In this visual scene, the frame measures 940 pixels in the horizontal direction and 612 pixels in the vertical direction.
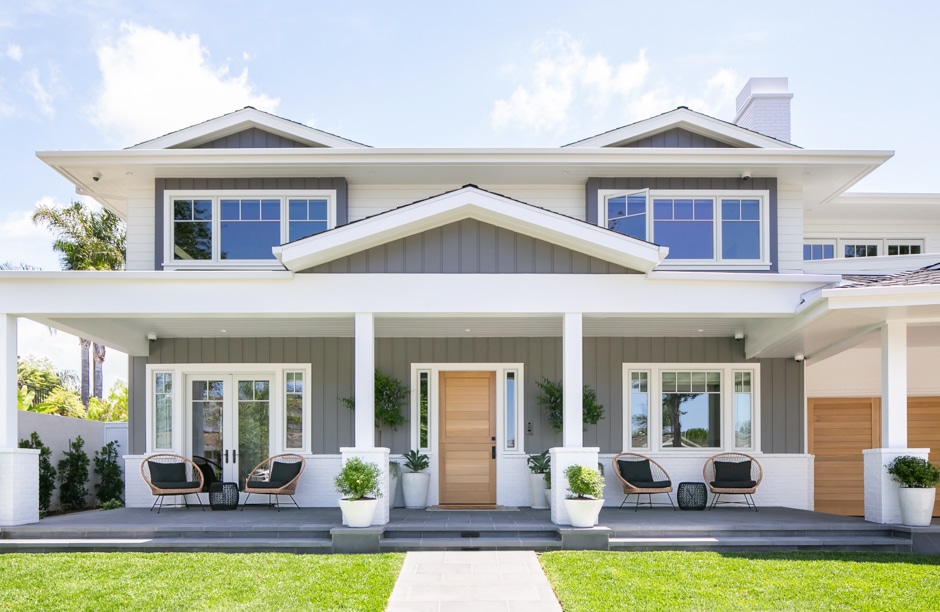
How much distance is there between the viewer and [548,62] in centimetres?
1482

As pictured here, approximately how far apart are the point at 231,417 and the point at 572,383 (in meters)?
5.55

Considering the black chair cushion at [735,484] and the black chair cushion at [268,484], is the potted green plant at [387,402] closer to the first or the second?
the black chair cushion at [268,484]

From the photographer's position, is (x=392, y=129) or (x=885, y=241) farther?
(x=392, y=129)

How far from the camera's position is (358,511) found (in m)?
8.24

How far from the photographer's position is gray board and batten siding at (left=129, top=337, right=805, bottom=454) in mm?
11234

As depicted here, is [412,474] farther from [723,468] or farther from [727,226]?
[727,226]

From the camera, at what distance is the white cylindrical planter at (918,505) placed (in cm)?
844

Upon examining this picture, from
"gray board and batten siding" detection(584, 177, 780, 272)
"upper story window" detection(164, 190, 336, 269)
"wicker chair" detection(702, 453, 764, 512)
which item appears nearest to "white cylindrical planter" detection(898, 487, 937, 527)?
"wicker chair" detection(702, 453, 764, 512)

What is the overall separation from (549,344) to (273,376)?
4.23 metres

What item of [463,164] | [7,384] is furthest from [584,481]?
[7,384]

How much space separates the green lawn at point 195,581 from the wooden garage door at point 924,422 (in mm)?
9027

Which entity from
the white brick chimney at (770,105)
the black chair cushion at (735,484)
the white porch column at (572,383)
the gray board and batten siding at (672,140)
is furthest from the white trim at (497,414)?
the white brick chimney at (770,105)

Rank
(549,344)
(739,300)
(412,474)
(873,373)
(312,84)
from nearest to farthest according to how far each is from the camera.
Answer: (739,300)
(412,474)
(549,344)
(873,373)
(312,84)

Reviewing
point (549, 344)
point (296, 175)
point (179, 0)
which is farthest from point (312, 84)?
point (549, 344)
